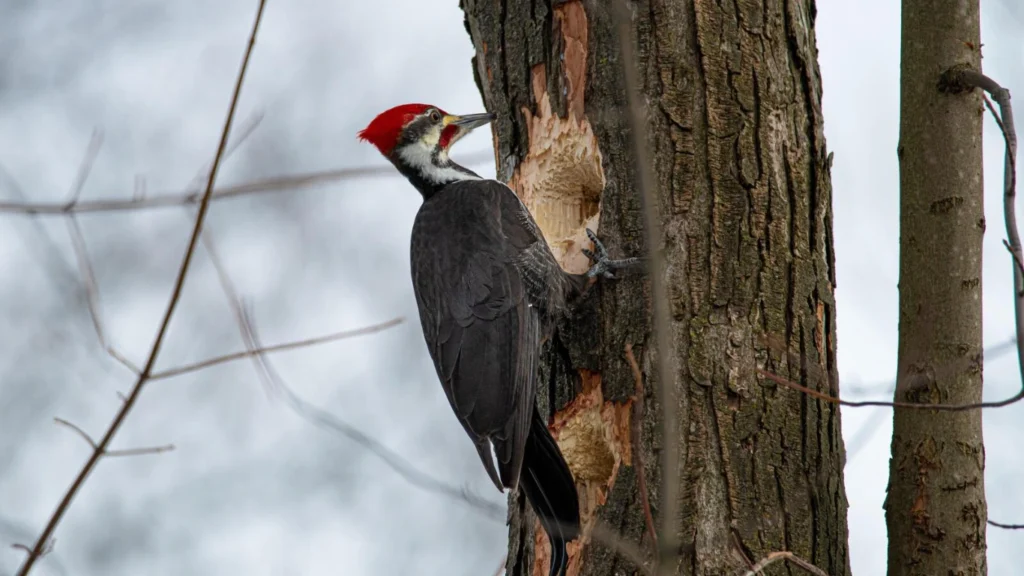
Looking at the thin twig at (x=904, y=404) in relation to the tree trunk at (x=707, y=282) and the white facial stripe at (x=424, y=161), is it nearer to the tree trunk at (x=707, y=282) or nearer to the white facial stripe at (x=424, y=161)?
the tree trunk at (x=707, y=282)

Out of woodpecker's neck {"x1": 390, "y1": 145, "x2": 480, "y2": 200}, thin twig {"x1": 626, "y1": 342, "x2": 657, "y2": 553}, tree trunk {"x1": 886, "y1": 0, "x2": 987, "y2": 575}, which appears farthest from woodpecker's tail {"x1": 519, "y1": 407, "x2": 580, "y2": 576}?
woodpecker's neck {"x1": 390, "y1": 145, "x2": 480, "y2": 200}

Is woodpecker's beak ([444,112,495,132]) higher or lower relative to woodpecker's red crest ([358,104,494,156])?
lower

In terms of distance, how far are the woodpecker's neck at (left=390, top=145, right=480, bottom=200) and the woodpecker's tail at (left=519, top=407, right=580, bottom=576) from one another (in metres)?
1.54

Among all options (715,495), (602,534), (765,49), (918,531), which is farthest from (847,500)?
(765,49)

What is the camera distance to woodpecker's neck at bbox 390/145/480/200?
4.34 meters

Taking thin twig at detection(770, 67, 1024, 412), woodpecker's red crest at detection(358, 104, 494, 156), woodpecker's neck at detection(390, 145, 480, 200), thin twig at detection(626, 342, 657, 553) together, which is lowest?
thin twig at detection(626, 342, 657, 553)

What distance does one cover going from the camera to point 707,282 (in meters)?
2.92

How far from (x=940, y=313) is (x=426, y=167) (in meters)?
2.22

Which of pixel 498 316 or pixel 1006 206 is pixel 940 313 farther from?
pixel 498 316

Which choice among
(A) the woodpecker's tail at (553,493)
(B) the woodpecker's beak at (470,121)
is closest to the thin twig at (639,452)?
(A) the woodpecker's tail at (553,493)

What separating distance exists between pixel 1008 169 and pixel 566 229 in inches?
63.8

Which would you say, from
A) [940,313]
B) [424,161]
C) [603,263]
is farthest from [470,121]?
[940,313]

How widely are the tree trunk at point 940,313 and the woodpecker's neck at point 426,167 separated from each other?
78.1 inches

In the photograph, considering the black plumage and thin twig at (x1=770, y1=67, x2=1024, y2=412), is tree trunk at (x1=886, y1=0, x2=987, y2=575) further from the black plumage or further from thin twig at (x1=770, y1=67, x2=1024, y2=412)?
the black plumage
